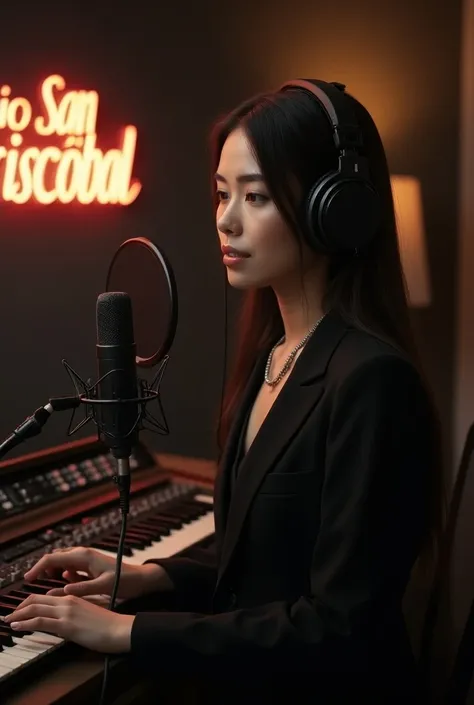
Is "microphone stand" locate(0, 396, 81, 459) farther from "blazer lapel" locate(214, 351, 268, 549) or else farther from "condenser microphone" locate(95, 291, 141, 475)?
"blazer lapel" locate(214, 351, 268, 549)

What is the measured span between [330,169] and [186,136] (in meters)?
1.08

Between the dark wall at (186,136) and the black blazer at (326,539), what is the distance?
2.50 ft

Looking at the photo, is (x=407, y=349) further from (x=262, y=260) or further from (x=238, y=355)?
(x=238, y=355)

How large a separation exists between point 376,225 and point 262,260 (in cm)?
18

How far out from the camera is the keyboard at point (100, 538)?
3.42 ft

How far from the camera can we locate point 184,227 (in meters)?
2.20

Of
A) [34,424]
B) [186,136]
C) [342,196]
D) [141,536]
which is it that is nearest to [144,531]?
[141,536]

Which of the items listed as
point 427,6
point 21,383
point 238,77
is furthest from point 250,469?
point 427,6

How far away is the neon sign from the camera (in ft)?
5.32

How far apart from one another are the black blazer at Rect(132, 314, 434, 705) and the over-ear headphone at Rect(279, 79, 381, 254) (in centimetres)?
15

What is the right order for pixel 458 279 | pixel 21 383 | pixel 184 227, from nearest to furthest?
pixel 21 383 < pixel 184 227 < pixel 458 279

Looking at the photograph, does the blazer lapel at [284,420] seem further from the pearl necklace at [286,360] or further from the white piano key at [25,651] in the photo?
the white piano key at [25,651]

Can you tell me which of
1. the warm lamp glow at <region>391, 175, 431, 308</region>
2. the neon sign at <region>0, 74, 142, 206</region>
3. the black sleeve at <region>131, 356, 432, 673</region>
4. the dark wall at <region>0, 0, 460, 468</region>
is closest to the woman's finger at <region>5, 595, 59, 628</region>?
the black sleeve at <region>131, 356, 432, 673</region>

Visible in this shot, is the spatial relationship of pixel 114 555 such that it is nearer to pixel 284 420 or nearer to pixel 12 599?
pixel 12 599
